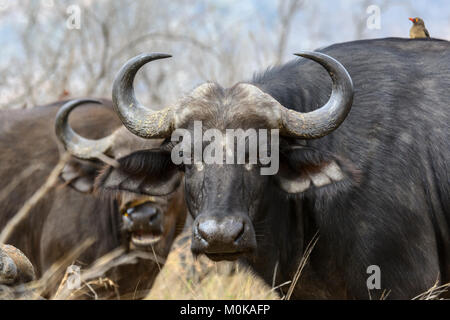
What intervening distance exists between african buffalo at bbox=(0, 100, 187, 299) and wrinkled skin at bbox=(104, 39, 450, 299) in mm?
1144

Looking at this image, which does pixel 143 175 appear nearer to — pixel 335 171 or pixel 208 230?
pixel 208 230

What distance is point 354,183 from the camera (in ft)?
12.7

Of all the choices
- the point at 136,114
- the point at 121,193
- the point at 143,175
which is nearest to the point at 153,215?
the point at 121,193

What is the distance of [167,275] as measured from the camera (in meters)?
6.99

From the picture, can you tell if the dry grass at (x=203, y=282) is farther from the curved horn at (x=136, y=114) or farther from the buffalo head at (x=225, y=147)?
the curved horn at (x=136, y=114)

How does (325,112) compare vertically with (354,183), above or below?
above

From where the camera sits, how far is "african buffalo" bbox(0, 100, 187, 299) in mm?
5430

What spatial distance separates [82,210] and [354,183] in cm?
272

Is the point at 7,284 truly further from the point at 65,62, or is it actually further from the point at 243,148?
the point at 65,62

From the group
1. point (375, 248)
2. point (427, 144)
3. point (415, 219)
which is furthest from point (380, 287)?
point (427, 144)

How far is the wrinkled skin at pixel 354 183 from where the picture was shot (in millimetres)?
3908

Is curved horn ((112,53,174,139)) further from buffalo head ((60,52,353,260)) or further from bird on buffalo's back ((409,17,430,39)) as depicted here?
bird on buffalo's back ((409,17,430,39))

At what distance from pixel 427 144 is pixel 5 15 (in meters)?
9.25

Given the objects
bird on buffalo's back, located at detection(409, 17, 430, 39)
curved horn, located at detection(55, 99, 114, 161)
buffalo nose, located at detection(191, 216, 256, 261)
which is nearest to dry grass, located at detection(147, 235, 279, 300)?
curved horn, located at detection(55, 99, 114, 161)
